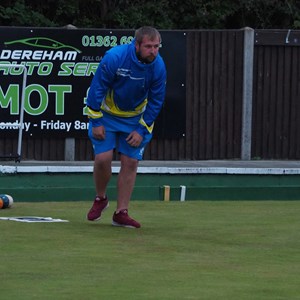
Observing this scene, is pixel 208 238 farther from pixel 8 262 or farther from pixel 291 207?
pixel 291 207

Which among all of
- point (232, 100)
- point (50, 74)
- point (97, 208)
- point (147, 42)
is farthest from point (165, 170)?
point (147, 42)

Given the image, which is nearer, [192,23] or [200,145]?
[200,145]

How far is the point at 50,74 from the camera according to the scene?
15.9m

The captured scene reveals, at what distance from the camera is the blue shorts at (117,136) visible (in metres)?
8.22

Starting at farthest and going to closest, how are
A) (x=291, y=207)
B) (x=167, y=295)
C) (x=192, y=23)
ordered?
(x=192, y=23) < (x=291, y=207) < (x=167, y=295)

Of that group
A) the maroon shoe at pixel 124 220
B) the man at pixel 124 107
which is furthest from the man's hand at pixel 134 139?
the maroon shoe at pixel 124 220

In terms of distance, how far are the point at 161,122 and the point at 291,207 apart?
21.3ft

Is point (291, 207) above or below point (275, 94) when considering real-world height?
below

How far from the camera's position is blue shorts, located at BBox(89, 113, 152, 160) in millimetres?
8219

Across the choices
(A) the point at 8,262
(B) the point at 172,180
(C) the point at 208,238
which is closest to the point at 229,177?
(B) the point at 172,180

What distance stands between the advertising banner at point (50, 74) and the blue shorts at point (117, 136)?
7433 millimetres

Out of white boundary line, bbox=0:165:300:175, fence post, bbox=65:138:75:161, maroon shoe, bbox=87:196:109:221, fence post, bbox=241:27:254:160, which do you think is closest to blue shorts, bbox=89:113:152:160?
maroon shoe, bbox=87:196:109:221

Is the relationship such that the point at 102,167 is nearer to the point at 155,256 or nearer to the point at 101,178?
the point at 101,178

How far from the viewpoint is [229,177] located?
13984mm
